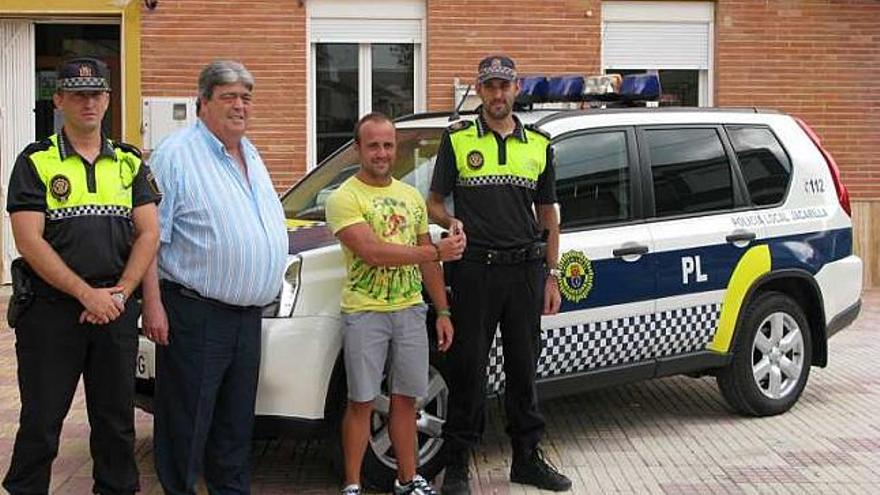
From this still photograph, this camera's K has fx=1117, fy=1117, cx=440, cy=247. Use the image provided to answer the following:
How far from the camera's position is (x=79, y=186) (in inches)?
164

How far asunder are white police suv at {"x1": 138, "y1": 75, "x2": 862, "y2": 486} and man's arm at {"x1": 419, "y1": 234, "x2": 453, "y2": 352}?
0.35 m

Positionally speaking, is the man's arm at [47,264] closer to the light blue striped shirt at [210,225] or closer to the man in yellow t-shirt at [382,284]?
the light blue striped shirt at [210,225]

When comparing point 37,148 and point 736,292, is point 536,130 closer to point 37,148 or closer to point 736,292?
point 736,292

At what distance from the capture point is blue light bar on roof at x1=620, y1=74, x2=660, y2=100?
654cm

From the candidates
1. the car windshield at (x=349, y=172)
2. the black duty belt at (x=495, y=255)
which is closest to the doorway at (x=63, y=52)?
the car windshield at (x=349, y=172)

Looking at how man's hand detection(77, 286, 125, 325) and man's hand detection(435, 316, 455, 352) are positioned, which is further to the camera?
man's hand detection(435, 316, 455, 352)

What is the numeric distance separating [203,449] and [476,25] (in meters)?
7.87

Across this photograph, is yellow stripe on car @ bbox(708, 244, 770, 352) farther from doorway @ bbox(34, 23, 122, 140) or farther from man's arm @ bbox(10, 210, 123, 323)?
Result: doorway @ bbox(34, 23, 122, 140)

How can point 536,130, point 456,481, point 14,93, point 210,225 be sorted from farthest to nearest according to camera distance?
point 14,93 < point 536,130 < point 456,481 < point 210,225

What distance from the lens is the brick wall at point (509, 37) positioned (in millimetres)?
11516

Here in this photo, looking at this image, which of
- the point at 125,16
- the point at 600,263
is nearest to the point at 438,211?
the point at 600,263

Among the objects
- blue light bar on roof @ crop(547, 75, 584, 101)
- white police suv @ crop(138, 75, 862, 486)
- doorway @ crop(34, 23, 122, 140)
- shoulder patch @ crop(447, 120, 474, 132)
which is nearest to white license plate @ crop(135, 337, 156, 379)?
white police suv @ crop(138, 75, 862, 486)

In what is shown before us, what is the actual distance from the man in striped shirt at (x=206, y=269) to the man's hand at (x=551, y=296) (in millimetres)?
1383

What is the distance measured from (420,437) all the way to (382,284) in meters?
0.98
